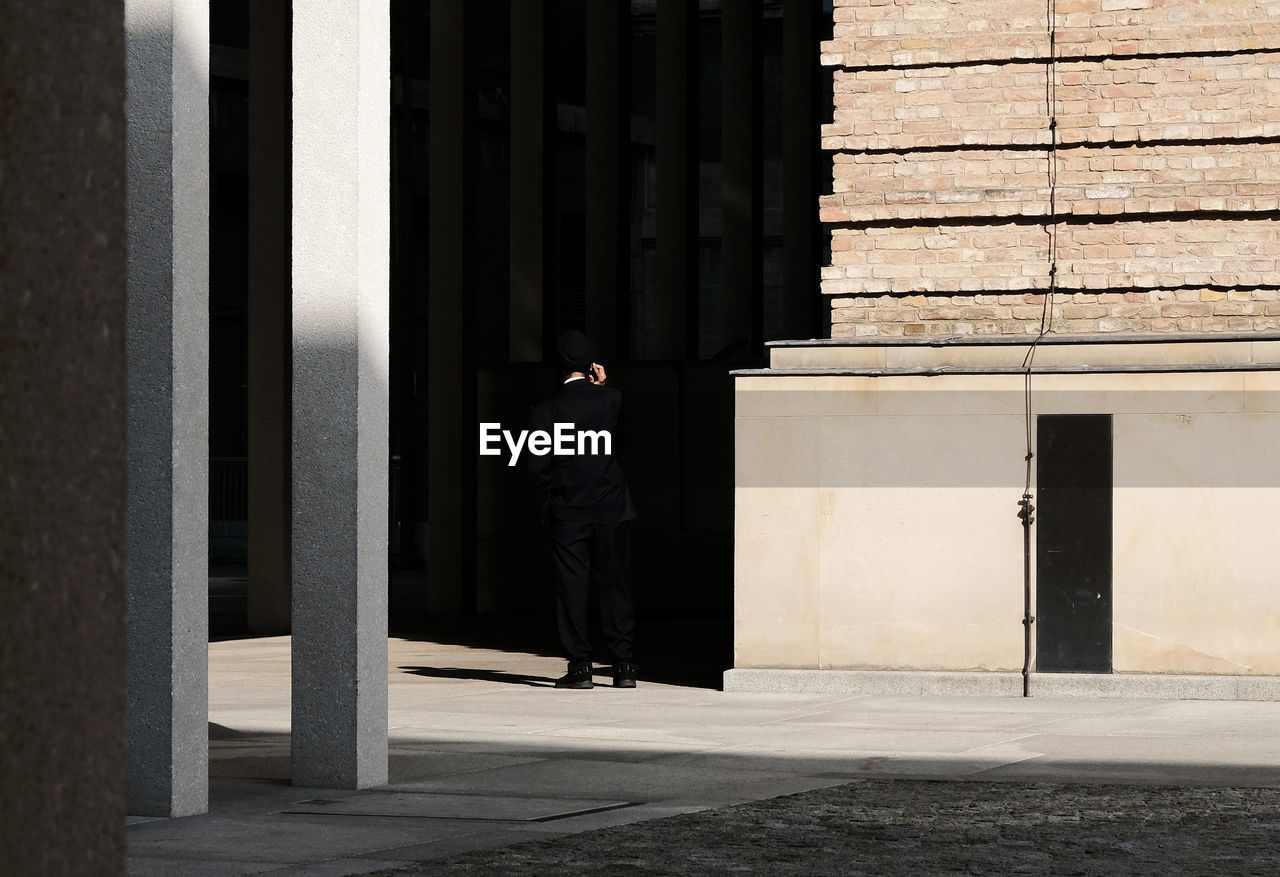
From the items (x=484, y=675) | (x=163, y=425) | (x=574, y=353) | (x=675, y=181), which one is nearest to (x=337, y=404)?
(x=163, y=425)

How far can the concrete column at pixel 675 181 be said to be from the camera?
69.7 ft

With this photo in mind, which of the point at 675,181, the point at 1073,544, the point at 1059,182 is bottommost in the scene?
the point at 1073,544

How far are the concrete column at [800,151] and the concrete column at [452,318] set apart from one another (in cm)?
331

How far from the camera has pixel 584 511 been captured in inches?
480

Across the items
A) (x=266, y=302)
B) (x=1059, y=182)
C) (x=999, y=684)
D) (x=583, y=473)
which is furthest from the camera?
(x=266, y=302)

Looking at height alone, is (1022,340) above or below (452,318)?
below

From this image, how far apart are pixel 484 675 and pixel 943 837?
24.8 ft

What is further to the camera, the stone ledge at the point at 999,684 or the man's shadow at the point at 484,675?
the man's shadow at the point at 484,675

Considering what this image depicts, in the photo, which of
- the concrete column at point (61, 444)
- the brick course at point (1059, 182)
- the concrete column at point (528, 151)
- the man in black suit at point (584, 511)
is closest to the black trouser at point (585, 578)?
the man in black suit at point (584, 511)

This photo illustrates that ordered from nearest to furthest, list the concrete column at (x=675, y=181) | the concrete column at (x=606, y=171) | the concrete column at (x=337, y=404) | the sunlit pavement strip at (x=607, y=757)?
1. the sunlit pavement strip at (x=607, y=757)
2. the concrete column at (x=337, y=404)
3. the concrete column at (x=606, y=171)
4. the concrete column at (x=675, y=181)

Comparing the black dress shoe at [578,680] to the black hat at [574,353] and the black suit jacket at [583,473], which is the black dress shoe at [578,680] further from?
the black hat at [574,353]

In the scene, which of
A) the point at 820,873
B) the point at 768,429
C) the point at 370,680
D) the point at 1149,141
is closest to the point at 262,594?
the point at 768,429

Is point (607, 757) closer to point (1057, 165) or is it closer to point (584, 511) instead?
point (584, 511)

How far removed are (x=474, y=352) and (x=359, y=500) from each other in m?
12.6
